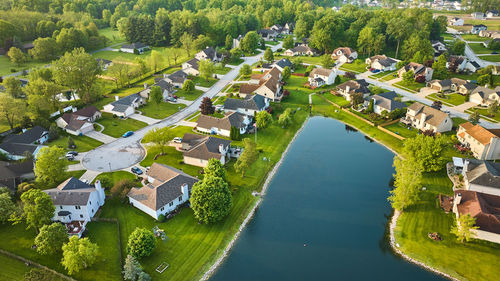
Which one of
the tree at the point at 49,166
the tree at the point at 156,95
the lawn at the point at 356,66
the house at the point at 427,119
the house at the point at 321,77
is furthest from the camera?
the lawn at the point at 356,66

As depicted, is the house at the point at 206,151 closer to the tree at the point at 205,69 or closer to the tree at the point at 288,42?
the tree at the point at 205,69

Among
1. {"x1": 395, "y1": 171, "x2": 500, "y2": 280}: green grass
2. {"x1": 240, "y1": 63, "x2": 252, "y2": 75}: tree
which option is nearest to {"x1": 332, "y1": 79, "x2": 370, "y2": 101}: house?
{"x1": 240, "y1": 63, "x2": 252, "y2": 75}: tree

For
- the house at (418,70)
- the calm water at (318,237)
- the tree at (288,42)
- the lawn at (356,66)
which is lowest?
the calm water at (318,237)

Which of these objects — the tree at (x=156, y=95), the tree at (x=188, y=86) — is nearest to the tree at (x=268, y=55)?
the tree at (x=188, y=86)

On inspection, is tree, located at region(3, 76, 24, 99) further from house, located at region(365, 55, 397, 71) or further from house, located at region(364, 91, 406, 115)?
house, located at region(365, 55, 397, 71)

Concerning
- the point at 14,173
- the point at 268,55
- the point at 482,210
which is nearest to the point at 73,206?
the point at 14,173
